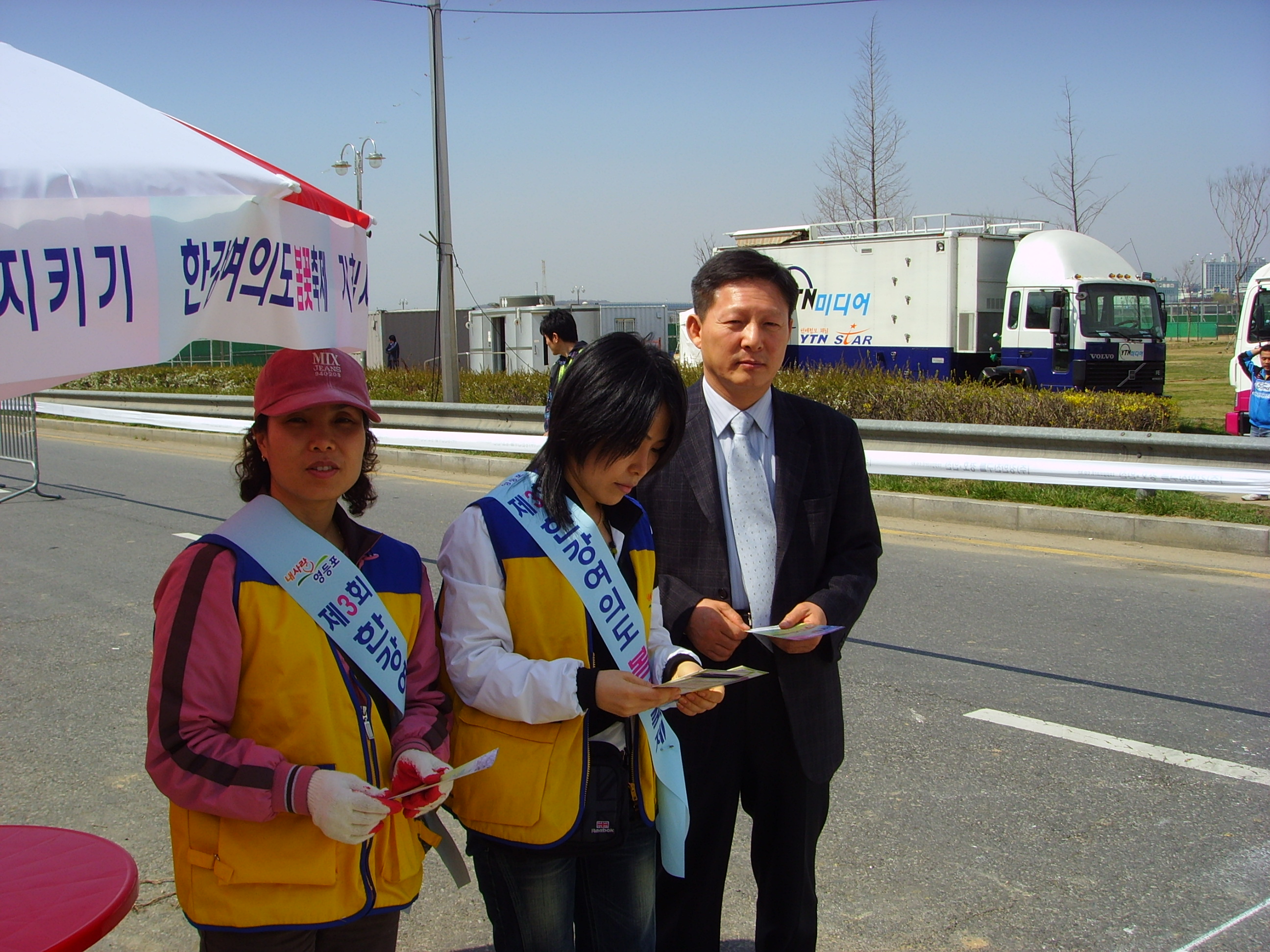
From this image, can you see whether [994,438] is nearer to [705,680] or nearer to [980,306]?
[705,680]

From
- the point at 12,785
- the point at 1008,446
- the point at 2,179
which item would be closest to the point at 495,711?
the point at 2,179

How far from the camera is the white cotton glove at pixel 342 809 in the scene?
1.74m

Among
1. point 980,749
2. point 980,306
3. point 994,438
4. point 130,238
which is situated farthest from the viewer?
point 980,306

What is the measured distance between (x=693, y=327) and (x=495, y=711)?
1.25 metres

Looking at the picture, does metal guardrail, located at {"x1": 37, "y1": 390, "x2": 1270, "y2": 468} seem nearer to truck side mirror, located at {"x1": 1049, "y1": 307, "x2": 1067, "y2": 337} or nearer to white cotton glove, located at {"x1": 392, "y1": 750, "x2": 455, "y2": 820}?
truck side mirror, located at {"x1": 1049, "y1": 307, "x2": 1067, "y2": 337}

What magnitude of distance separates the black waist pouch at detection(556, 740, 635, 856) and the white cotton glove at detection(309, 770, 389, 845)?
0.41 metres

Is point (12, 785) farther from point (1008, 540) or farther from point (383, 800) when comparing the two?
point (1008, 540)

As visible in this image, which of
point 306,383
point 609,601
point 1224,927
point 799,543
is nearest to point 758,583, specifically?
point 799,543

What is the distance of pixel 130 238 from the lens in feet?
5.51

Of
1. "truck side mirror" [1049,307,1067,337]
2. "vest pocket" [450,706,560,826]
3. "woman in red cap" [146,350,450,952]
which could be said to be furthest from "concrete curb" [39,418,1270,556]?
"truck side mirror" [1049,307,1067,337]

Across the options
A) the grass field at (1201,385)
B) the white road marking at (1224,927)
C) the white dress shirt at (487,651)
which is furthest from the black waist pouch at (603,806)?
the grass field at (1201,385)

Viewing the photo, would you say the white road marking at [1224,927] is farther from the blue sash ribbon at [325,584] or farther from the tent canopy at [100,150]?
the tent canopy at [100,150]

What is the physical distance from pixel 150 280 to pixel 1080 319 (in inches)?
745

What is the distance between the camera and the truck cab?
18438mm
